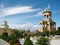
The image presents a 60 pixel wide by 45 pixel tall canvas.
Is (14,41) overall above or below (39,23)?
below

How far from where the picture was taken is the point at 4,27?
39219 mm

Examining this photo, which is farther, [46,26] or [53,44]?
[46,26]

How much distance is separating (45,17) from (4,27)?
8.12m

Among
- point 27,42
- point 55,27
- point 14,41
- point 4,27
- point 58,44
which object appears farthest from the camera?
point 4,27

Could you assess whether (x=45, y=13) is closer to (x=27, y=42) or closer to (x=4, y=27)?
(x=4, y=27)

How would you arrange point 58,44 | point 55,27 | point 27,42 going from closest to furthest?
point 27,42 → point 58,44 → point 55,27

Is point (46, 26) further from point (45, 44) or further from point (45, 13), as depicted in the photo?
point (45, 44)

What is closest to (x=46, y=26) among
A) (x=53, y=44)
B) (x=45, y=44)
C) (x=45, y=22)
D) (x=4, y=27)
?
(x=45, y=22)

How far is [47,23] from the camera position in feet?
121

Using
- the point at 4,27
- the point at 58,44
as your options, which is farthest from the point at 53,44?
the point at 4,27

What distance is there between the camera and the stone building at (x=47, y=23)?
35875 millimetres

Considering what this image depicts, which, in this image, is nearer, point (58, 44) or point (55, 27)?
point (58, 44)

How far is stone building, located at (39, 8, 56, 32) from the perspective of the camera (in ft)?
118

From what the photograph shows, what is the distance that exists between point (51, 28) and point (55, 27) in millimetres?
753
